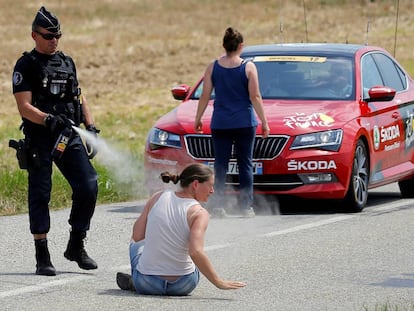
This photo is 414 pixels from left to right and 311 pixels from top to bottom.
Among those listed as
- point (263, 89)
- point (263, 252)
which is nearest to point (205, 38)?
point (263, 89)

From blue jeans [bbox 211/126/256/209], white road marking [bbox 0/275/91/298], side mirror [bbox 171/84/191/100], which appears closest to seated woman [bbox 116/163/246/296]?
white road marking [bbox 0/275/91/298]

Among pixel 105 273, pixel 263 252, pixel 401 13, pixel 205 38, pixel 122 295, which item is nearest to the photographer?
pixel 122 295

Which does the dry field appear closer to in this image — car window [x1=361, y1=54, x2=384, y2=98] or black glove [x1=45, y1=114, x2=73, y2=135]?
car window [x1=361, y1=54, x2=384, y2=98]

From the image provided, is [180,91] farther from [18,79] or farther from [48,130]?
[18,79]

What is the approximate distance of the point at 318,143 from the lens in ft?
41.4

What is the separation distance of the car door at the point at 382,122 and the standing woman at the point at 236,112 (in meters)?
1.56

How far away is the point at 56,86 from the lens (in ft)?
29.8

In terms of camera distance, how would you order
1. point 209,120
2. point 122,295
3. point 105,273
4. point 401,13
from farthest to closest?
point 401,13 → point 209,120 → point 105,273 → point 122,295

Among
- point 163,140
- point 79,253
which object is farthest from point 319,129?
point 79,253

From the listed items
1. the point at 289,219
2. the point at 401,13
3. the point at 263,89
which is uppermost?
the point at 263,89

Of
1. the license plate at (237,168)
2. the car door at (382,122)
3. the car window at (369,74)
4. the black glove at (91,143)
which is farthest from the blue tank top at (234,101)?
the black glove at (91,143)

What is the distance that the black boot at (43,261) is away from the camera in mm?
9047

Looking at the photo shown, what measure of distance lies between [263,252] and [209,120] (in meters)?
3.07

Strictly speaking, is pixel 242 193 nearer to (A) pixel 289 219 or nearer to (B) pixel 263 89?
(A) pixel 289 219
